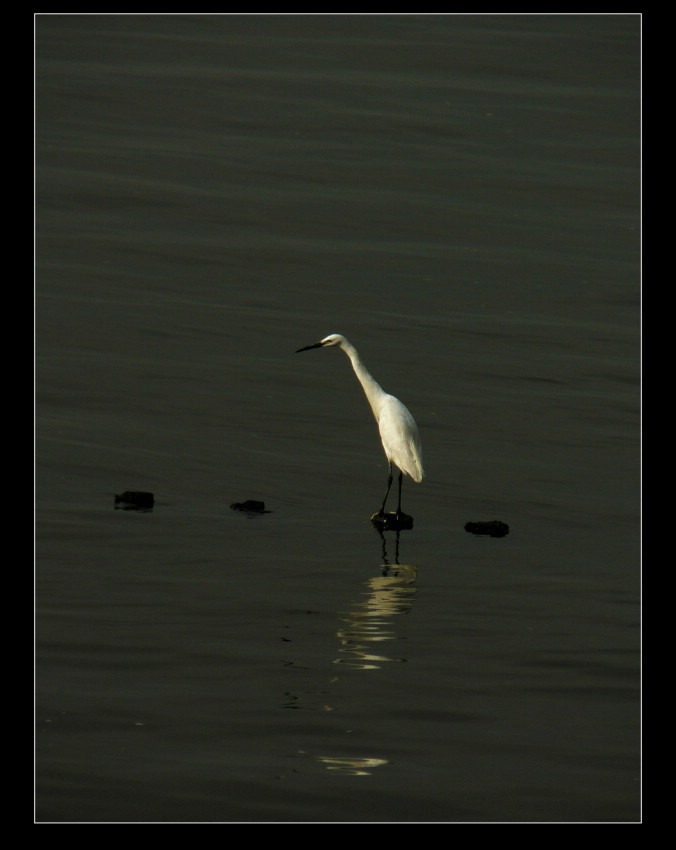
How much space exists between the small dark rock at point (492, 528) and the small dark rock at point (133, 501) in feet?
9.72

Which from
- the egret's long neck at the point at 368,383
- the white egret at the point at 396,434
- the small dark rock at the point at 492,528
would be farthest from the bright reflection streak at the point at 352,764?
the egret's long neck at the point at 368,383

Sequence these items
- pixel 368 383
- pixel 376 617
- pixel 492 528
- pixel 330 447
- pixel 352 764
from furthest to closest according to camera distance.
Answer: pixel 330 447, pixel 368 383, pixel 492 528, pixel 376 617, pixel 352 764

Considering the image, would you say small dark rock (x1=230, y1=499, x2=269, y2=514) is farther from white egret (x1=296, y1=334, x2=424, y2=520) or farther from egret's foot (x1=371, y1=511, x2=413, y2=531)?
white egret (x1=296, y1=334, x2=424, y2=520)

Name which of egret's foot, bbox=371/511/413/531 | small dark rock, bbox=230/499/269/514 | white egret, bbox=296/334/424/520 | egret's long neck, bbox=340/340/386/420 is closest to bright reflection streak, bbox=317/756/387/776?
egret's foot, bbox=371/511/413/531

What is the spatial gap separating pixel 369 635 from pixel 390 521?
9.75 ft

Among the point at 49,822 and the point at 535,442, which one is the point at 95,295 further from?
the point at 49,822

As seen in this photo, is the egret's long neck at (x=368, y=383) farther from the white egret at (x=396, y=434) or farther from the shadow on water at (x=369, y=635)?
the shadow on water at (x=369, y=635)

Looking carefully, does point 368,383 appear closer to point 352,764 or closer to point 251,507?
point 251,507

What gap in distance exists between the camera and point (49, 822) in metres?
8.04

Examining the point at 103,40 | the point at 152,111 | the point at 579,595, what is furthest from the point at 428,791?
the point at 103,40

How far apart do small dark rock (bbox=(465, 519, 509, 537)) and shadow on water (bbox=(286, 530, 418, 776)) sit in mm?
871

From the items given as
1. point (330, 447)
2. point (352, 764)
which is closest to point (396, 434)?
point (330, 447)

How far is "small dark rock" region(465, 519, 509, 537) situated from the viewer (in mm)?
13562

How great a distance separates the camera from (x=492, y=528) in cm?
1355
